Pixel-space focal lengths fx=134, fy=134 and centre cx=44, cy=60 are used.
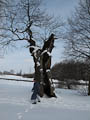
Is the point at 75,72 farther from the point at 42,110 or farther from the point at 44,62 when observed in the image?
the point at 42,110

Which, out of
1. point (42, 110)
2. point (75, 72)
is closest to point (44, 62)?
point (42, 110)

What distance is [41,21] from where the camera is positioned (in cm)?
1114

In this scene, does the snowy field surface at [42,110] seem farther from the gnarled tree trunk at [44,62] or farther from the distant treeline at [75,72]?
the distant treeline at [75,72]

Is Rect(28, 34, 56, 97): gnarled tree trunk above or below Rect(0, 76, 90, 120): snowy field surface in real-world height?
above

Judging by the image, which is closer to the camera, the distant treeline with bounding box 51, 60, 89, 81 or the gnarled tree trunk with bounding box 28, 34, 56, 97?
the gnarled tree trunk with bounding box 28, 34, 56, 97

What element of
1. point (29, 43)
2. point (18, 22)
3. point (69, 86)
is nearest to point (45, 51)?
point (29, 43)

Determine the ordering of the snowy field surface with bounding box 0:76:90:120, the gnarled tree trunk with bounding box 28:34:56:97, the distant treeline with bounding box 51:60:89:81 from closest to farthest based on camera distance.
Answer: the snowy field surface with bounding box 0:76:90:120 → the gnarled tree trunk with bounding box 28:34:56:97 → the distant treeline with bounding box 51:60:89:81

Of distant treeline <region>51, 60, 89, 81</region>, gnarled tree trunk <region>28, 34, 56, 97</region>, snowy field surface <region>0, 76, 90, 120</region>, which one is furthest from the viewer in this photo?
distant treeline <region>51, 60, 89, 81</region>

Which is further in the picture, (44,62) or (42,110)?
(44,62)

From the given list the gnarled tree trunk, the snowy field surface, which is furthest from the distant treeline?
the snowy field surface

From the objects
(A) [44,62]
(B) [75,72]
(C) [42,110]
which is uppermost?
(A) [44,62]

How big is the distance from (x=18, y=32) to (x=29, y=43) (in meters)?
1.27

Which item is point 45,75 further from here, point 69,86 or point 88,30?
point 69,86

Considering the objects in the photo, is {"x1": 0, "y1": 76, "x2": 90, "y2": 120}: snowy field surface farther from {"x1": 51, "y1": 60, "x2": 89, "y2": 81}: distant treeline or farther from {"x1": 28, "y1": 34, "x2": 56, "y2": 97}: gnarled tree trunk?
{"x1": 51, "y1": 60, "x2": 89, "y2": 81}: distant treeline
